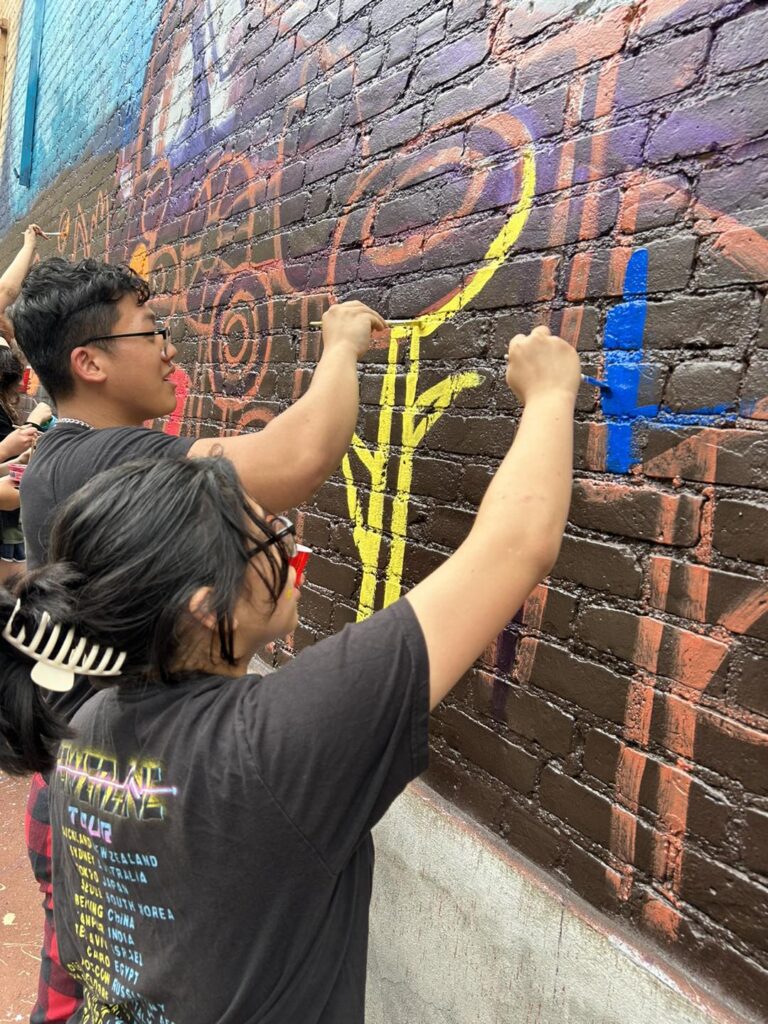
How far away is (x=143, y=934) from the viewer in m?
1.13

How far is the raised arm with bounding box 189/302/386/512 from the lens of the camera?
1771 mm

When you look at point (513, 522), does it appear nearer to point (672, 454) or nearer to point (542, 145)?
point (672, 454)

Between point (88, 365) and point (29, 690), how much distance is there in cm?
127

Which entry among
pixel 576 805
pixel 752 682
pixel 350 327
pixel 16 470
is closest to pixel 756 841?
pixel 752 682

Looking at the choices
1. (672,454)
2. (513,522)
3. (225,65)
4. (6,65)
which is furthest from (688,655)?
(6,65)

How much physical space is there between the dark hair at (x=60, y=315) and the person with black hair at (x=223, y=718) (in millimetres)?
1169

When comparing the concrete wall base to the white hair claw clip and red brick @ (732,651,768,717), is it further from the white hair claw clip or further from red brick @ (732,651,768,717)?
the white hair claw clip

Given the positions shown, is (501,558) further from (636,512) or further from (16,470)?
(16,470)

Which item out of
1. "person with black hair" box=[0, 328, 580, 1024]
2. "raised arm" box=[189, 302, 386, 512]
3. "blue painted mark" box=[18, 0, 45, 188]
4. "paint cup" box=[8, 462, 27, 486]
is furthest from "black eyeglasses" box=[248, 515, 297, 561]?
"blue painted mark" box=[18, 0, 45, 188]

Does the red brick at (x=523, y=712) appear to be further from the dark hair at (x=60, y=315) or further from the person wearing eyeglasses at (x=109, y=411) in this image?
the dark hair at (x=60, y=315)

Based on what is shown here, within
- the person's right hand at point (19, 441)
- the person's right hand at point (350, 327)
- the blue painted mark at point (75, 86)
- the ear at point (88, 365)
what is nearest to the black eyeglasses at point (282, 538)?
the person's right hand at point (350, 327)

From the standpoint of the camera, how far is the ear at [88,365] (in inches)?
83.6

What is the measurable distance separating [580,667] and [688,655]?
301 millimetres

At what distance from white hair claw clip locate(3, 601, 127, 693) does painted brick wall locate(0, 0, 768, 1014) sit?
1.15 m
